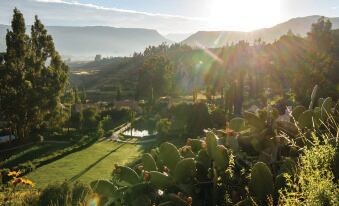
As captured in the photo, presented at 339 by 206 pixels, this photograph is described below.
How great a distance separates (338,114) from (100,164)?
94.8 ft

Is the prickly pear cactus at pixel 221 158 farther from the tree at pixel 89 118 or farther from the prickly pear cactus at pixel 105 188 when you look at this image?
the tree at pixel 89 118

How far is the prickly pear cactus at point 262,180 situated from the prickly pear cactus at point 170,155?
1751 mm

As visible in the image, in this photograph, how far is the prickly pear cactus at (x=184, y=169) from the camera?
23.1 ft

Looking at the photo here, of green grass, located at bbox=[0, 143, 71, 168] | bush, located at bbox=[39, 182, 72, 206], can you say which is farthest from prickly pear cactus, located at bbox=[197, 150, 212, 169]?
green grass, located at bbox=[0, 143, 71, 168]

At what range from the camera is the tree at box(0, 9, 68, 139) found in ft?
136

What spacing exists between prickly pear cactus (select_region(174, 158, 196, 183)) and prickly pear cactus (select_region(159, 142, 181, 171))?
19.4 inches

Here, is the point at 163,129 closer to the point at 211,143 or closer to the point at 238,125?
the point at 238,125

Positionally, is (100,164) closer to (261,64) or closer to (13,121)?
(13,121)

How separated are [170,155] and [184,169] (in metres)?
0.70

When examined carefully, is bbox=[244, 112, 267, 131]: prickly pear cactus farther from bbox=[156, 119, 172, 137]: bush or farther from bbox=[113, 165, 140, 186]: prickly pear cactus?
bbox=[156, 119, 172, 137]: bush

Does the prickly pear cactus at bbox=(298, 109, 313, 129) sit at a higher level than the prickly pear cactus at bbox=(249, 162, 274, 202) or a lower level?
higher

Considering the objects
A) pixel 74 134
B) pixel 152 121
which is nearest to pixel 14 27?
pixel 74 134

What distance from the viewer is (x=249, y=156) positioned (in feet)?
25.3

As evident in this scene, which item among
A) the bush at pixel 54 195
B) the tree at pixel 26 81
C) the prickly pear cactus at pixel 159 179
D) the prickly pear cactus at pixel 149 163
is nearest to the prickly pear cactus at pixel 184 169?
the prickly pear cactus at pixel 159 179
